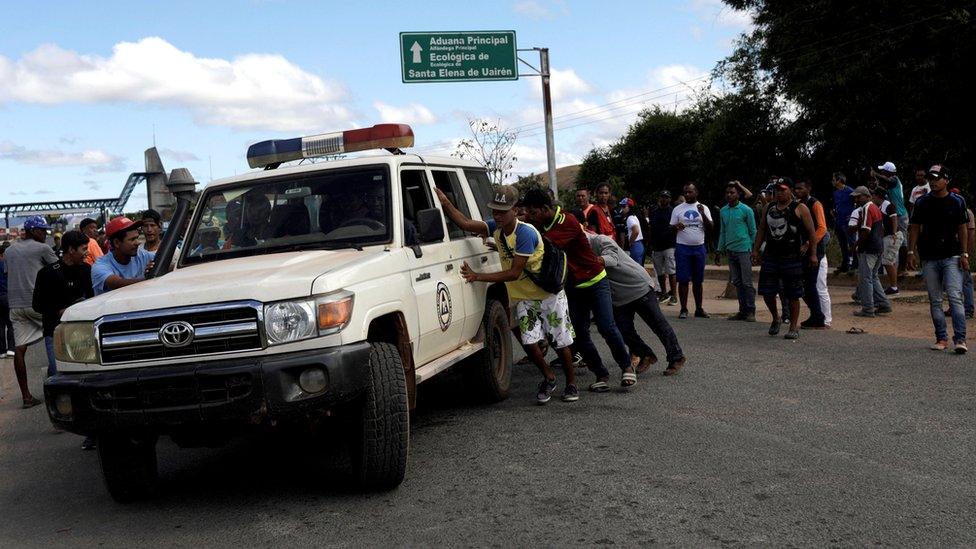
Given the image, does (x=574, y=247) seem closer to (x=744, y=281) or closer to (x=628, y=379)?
(x=628, y=379)

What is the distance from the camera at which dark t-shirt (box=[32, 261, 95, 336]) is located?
8484 millimetres

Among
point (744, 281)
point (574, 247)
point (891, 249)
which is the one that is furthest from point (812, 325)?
point (574, 247)

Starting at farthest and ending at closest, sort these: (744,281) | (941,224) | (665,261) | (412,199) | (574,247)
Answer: (665,261), (744,281), (941,224), (574,247), (412,199)

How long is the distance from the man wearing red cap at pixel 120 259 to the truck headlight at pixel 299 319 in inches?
106

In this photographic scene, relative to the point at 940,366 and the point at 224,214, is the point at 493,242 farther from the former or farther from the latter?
the point at 940,366

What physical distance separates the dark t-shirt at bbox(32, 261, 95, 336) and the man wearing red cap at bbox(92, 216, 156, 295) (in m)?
1.00

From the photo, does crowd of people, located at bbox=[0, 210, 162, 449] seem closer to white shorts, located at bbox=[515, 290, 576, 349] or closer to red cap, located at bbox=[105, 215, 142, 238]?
red cap, located at bbox=[105, 215, 142, 238]

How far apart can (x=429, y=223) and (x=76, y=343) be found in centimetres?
219

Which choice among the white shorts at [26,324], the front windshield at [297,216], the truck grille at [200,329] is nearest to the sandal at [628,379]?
the front windshield at [297,216]

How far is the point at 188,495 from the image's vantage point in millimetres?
5844

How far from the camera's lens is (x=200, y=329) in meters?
5.02

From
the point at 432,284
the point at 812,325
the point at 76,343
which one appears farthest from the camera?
the point at 812,325

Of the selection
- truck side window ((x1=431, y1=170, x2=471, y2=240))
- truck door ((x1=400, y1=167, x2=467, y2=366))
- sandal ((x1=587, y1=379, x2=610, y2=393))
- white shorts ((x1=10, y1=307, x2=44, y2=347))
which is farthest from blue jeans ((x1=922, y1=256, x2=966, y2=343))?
white shorts ((x1=10, y1=307, x2=44, y2=347))

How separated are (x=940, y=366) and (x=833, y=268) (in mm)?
10105
